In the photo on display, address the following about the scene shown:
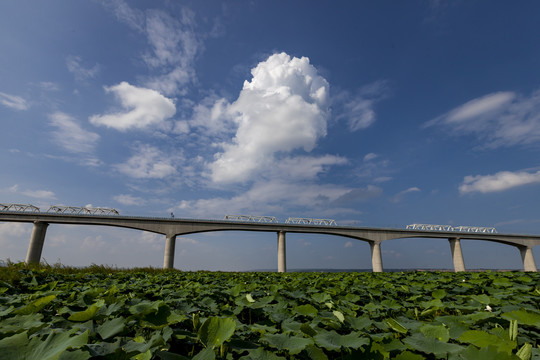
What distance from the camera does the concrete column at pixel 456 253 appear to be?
56.2 metres

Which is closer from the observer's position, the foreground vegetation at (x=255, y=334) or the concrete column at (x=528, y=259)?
the foreground vegetation at (x=255, y=334)

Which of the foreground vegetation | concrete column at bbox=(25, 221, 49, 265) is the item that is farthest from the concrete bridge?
the foreground vegetation

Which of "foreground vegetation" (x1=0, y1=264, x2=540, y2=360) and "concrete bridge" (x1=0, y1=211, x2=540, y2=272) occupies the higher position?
"concrete bridge" (x1=0, y1=211, x2=540, y2=272)

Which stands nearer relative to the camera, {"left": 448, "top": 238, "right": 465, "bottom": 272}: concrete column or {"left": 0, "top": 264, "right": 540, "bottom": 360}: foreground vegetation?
{"left": 0, "top": 264, "right": 540, "bottom": 360}: foreground vegetation

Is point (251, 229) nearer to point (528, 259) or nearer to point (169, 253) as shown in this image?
point (169, 253)

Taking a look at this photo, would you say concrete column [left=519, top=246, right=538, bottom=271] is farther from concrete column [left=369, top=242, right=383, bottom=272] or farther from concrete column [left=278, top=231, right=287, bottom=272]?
concrete column [left=278, top=231, right=287, bottom=272]

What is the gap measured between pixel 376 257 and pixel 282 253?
64.5ft

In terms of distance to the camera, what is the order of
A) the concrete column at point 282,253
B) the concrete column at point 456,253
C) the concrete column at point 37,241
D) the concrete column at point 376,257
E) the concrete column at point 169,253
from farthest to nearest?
1. the concrete column at point 456,253
2. the concrete column at point 376,257
3. the concrete column at point 282,253
4. the concrete column at point 169,253
5. the concrete column at point 37,241

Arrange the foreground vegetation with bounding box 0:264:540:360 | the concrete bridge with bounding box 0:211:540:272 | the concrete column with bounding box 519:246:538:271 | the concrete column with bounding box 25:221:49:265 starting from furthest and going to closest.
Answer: the concrete column with bounding box 519:246:538:271, the concrete bridge with bounding box 0:211:540:272, the concrete column with bounding box 25:221:49:265, the foreground vegetation with bounding box 0:264:540:360

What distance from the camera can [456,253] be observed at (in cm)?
5766

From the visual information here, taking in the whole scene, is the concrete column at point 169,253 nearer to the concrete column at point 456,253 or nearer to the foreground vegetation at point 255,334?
the foreground vegetation at point 255,334

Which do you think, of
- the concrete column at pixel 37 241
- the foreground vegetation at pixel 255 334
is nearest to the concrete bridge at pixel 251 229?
the concrete column at pixel 37 241

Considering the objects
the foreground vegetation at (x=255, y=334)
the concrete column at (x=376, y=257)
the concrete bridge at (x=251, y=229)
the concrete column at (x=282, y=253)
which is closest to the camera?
the foreground vegetation at (x=255, y=334)

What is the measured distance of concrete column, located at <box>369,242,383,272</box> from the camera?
52.5 metres
